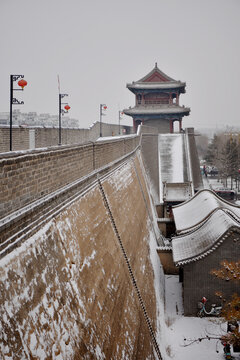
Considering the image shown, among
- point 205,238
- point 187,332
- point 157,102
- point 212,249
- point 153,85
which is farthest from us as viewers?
point 157,102

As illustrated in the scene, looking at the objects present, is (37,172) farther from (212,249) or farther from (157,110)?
A: (157,110)

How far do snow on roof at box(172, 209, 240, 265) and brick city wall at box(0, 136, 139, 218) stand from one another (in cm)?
513

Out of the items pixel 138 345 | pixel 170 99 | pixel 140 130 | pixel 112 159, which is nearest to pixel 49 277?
pixel 138 345

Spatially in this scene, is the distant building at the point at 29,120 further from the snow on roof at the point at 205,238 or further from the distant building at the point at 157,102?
the snow on roof at the point at 205,238

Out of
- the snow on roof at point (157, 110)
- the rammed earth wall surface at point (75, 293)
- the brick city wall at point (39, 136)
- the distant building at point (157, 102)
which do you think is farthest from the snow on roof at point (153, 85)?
the rammed earth wall surface at point (75, 293)

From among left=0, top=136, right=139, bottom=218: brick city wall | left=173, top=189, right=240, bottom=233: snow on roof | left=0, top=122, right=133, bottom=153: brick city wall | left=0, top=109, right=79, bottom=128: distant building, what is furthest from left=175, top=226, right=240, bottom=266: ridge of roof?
left=0, top=109, right=79, bottom=128: distant building

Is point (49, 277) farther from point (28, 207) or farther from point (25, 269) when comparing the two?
point (28, 207)

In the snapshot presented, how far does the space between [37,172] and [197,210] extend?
1249 cm

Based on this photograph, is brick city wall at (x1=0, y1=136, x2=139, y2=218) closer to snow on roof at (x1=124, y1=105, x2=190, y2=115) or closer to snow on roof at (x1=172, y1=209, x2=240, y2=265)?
snow on roof at (x1=172, y1=209, x2=240, y2=265)

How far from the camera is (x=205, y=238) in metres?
12.1

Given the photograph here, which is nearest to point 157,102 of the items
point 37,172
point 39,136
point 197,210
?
point 197,210

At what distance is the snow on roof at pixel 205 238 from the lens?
11023 millimetres

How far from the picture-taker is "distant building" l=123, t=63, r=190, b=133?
38594 mm

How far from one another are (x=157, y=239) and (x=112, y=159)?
259 inches
